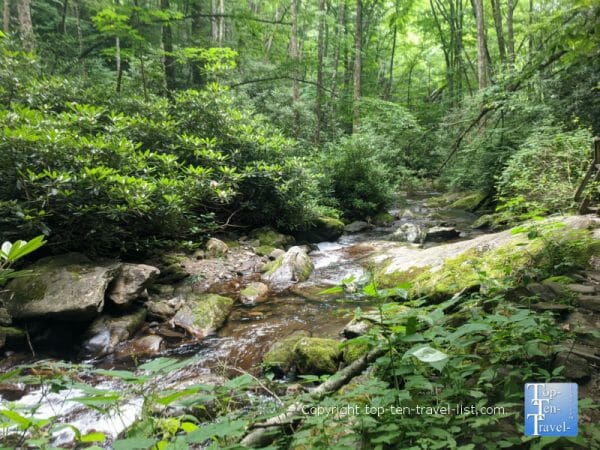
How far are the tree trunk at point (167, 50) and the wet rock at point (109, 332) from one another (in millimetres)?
5958

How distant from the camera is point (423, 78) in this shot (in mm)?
31531

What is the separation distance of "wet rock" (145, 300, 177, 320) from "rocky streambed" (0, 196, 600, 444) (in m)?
0.02

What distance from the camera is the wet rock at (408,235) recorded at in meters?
9.15

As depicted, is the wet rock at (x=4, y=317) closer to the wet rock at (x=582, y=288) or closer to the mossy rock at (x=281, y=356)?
the mossy rock at (x=281, y=356)

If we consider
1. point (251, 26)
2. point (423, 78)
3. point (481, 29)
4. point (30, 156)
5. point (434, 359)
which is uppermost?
point (423, 78)

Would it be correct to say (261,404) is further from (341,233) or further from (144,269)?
(341,233)

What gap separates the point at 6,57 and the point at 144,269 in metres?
5.06

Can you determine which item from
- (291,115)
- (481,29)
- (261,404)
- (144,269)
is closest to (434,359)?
(261,404)

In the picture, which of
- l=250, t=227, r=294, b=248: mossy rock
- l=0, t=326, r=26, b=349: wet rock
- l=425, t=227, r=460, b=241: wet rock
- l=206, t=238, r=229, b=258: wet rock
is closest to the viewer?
l=0, t=326, r=26, b=349: wet rock

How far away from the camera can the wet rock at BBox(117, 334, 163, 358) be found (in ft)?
13.9

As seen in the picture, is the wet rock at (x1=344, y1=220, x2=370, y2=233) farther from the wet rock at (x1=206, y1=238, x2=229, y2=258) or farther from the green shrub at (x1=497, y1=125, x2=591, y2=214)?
the wet rock at (x1=206, y1=238, x2=229, y2=258)

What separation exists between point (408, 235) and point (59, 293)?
7.84m

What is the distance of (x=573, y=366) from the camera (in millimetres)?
1856
